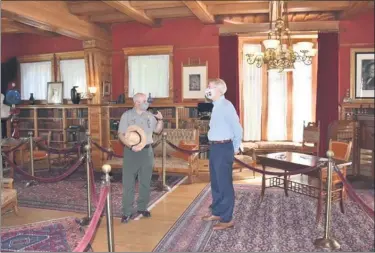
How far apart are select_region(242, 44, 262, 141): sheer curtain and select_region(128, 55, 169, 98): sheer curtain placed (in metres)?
1.52

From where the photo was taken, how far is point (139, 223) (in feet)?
10.9

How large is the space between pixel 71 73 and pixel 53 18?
6.68 feet

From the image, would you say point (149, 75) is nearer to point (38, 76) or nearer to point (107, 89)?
point (107, 89)

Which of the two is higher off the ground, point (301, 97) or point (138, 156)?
point (301, 97)

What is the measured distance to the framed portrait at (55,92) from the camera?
6801 mm

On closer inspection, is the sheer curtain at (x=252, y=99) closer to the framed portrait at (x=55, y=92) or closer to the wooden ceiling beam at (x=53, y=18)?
the wooden ceiling beam at (x=53, y=18)

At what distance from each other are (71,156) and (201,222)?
345 centimetres

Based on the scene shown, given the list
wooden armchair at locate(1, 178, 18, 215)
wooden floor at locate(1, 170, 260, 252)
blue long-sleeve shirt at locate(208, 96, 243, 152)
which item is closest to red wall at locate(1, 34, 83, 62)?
wooden armchair at locate(1, 178, 18, 215)

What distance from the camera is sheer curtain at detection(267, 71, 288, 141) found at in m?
6.62

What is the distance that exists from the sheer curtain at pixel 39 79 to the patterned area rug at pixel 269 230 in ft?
14.3

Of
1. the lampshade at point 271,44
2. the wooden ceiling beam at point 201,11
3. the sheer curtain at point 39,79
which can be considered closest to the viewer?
the lampshade at point 271,44

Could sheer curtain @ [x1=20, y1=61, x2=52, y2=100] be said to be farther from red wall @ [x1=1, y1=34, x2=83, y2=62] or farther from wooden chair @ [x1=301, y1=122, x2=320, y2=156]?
wooden chair @ [x1=301, y1=122, x2=320, y2=156]

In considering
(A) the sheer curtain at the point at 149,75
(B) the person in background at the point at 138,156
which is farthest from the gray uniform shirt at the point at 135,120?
(A) the sheer curtain at the point at 149,75

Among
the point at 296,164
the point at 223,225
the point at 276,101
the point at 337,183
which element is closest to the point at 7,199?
the point at 223,225
